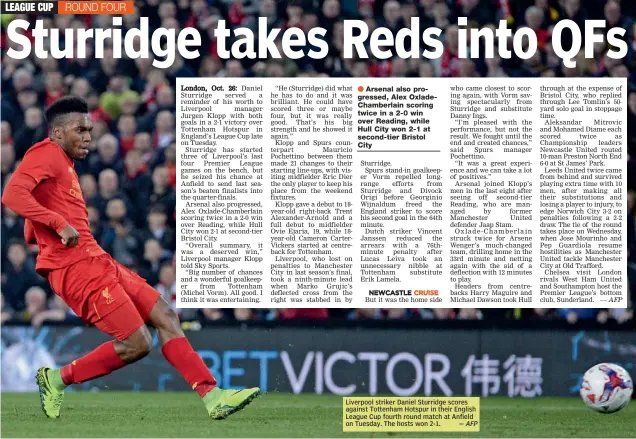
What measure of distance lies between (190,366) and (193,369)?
0.03 meters

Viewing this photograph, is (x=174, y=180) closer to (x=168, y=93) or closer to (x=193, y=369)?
(x=168, y=93)

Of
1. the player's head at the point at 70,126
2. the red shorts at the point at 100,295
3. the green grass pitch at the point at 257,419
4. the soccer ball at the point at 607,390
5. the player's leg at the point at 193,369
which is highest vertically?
the player's head at the point at 70,126

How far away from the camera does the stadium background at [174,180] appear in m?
10.7

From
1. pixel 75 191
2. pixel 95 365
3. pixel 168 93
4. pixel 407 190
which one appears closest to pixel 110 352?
pixel 95 365

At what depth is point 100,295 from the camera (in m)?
7.47

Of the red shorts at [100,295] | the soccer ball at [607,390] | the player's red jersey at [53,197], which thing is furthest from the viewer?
the soccer ball at [607,390]

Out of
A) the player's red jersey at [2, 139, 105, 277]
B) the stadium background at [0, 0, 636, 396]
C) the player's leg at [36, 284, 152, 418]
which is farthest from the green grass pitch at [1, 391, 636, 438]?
the player's red jersey at [2, 139, 105, 277]

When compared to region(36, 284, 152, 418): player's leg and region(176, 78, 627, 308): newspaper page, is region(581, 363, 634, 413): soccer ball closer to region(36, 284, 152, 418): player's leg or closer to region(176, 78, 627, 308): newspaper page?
region(176, 78, 627, 308): newspaper page

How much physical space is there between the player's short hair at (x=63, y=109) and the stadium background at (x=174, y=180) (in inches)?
133

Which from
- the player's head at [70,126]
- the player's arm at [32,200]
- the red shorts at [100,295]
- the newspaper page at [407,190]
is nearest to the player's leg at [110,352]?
the red shorts at [100,295]

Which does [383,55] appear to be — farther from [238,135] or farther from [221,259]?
[221,259]

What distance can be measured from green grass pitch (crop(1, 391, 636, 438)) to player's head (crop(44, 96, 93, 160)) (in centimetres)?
175

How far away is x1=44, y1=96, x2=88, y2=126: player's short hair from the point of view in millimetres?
7672

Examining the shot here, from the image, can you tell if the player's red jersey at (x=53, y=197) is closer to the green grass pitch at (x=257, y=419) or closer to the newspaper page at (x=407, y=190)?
the green grass pitch at (x=257, y=419)
